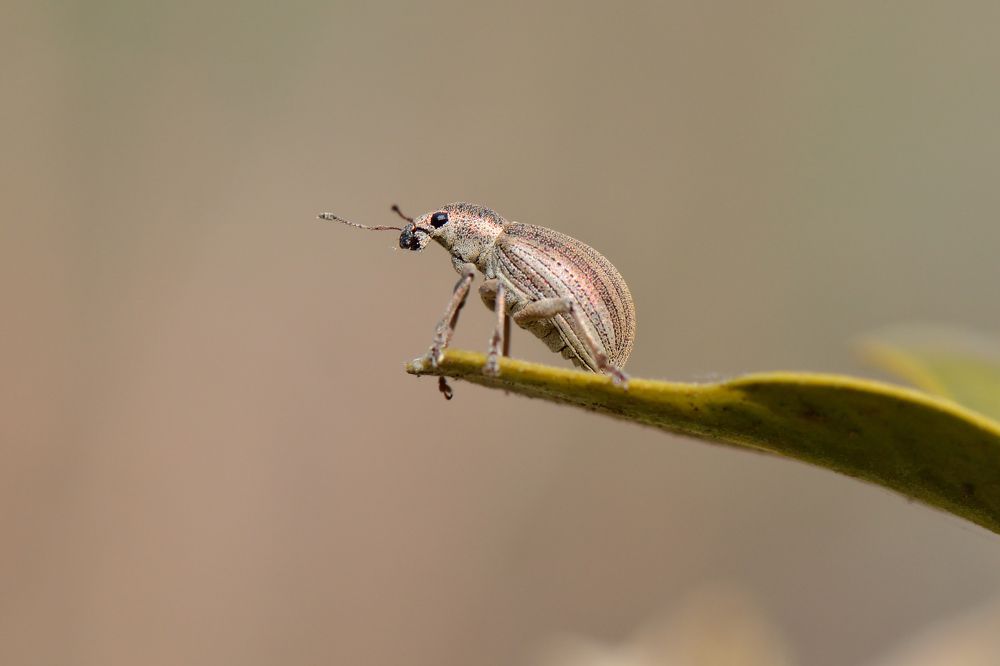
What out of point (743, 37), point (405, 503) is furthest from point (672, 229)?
point (405, 503)

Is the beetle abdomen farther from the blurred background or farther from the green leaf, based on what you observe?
the blurred background

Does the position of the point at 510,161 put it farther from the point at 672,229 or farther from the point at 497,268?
the point at 497,268

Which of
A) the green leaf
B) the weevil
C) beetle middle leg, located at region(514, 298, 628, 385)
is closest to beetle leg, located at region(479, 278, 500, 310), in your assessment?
the weevil

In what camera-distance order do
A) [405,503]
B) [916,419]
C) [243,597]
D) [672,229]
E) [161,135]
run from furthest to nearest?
[672,229]
[161,135]
[405,503]
[243,597]
[916,419]

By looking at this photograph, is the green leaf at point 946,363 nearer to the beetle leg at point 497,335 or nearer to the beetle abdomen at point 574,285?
the beetle abdomen at point 574,285

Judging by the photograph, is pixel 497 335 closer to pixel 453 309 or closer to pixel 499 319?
pixel 499 319

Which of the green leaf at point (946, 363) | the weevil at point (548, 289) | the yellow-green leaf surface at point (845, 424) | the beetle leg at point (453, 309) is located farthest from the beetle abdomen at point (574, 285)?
the yellow-green leaf surface at point (845, 424)
